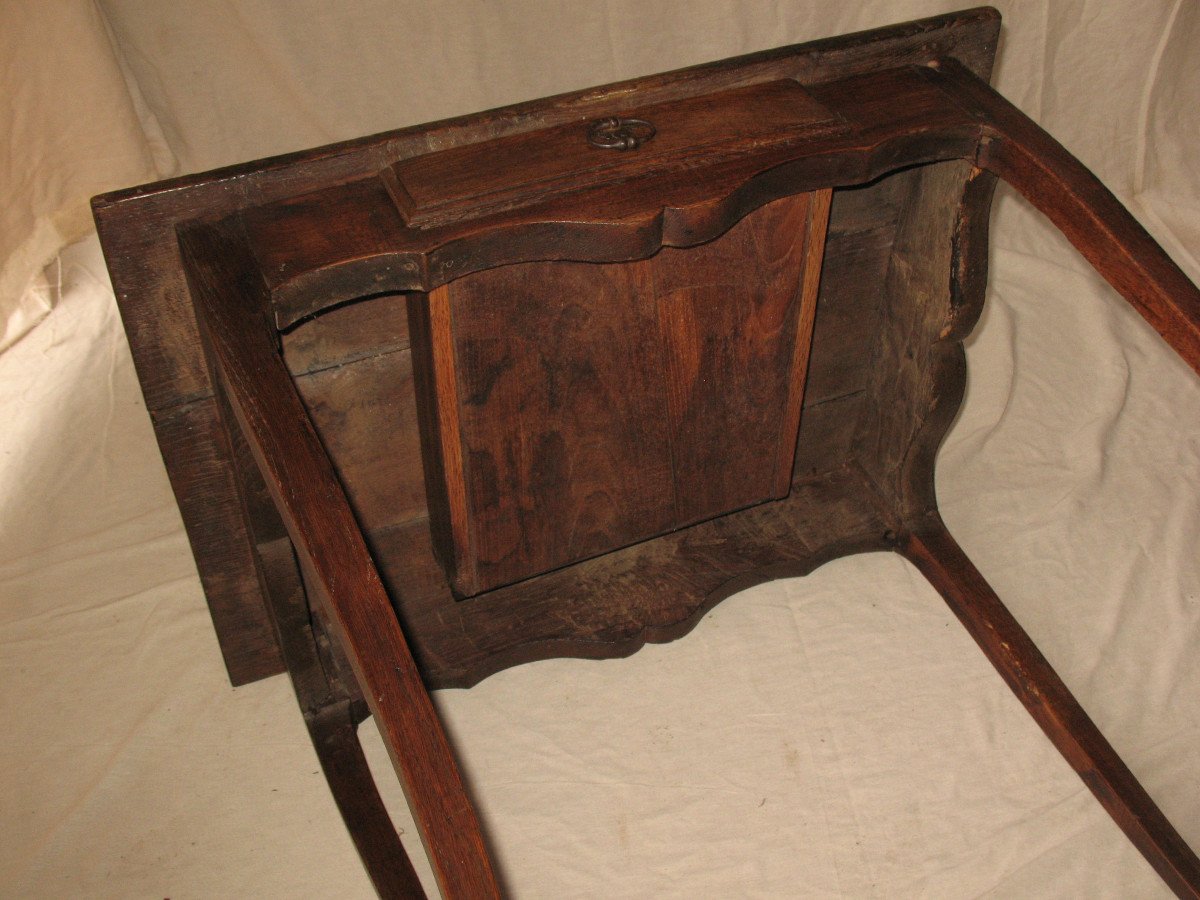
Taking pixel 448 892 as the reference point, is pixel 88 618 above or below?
below

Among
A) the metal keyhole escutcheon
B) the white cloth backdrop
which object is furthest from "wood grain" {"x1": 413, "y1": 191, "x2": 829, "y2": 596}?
the white cloth backdrop

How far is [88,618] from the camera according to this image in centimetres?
193

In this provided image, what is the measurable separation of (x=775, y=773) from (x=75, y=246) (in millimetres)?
1502

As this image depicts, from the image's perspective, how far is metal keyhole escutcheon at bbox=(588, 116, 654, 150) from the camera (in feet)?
4.53

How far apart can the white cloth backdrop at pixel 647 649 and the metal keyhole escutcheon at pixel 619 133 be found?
0.74m

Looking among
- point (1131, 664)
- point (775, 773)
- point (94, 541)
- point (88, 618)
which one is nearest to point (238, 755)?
point (88, 618)

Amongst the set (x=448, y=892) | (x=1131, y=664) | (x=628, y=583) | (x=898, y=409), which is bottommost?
(x=1131, y=664)

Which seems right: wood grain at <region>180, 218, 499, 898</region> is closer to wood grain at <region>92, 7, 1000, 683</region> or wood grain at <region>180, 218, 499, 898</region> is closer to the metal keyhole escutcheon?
wood grain at <region>92, 7, 1000, 683</region>

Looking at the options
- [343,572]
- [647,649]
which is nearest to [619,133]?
[343,572]

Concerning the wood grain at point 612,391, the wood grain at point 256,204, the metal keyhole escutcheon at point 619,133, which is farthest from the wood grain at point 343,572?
the metal keyhole escutcheon at point 619,133

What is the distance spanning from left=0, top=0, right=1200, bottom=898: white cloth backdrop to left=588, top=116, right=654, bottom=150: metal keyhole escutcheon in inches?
29.1

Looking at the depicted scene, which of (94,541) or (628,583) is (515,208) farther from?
(94,541)

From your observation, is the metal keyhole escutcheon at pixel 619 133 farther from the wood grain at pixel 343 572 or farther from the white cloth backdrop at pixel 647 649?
the white cloth backdrop at pixel 647 649

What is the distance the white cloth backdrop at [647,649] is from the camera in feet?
5.46
